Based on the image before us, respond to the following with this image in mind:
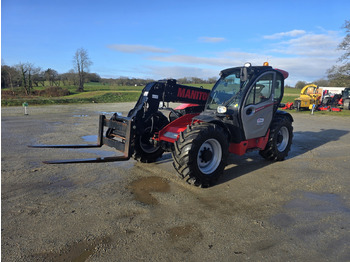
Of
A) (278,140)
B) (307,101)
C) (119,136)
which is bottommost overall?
(278,140)

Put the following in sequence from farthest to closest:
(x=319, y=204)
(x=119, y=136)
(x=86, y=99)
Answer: (x=86, y=99)
(x=119, y=136)
(x=319, y=204)

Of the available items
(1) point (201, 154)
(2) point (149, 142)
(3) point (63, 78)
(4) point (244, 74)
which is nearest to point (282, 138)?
(4) point (244, 74)

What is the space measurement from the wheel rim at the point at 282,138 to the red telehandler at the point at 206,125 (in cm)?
30

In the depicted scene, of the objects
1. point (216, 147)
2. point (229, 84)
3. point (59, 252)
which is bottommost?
point (59, 252)

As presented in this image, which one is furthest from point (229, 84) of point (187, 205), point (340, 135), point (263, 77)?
point (340, 135)

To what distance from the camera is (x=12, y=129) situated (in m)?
11.4

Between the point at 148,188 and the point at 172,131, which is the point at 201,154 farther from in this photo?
the point at 148,188

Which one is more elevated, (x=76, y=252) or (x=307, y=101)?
(x=307, y=101)

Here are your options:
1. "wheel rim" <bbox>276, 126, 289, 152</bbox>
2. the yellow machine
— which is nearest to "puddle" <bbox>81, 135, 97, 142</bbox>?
"wheel rim" <bbox>276, 126, 289, 152</bbox>

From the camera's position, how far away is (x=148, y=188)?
200 inches

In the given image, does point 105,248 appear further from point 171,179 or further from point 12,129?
point 12,129

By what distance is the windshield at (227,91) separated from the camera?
19.2 feet

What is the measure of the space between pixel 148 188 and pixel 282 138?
4.44 m

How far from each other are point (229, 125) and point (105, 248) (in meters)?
3.70
